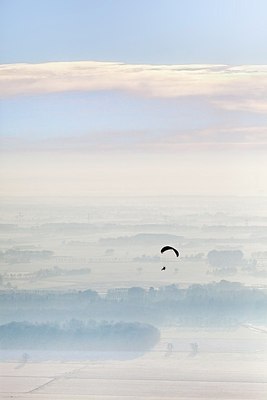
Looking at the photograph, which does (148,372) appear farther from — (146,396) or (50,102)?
(50,102)

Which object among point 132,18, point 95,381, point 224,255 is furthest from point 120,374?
point 132,18

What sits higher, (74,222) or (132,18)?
(132,18)

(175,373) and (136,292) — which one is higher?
(136,292)

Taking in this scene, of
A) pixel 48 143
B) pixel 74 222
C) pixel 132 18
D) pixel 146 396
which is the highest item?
pixel 132 18

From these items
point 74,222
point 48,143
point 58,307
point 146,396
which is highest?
point 48,143

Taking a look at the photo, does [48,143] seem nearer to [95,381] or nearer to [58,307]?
[58,307]

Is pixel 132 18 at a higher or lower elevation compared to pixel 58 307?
higher

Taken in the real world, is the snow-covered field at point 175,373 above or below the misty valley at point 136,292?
below

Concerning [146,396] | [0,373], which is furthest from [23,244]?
[146,396]

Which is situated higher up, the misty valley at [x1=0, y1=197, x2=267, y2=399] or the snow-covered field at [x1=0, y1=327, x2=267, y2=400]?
the misty valley at [x1=0, y1=197, x2=267, y2=399]
